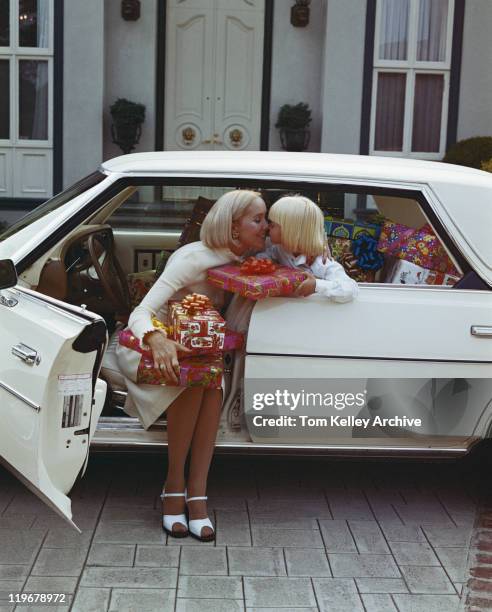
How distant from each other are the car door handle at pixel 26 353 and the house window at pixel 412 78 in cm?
871

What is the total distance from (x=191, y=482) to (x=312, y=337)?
0.83 meters

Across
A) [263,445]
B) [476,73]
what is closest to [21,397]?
[263,445]

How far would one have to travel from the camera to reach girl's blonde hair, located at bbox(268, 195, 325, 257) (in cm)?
438

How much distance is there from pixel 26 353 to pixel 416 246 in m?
1.94

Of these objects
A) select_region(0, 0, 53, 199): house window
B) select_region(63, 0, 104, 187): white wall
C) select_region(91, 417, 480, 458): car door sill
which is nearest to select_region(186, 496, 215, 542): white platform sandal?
select_region(91, 417, 480, 458): car door sill

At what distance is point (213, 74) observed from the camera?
39.5ft

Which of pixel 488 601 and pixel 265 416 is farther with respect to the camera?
pixel 265 416

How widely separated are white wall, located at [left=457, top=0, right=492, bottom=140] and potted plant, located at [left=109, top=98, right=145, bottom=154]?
155 inches

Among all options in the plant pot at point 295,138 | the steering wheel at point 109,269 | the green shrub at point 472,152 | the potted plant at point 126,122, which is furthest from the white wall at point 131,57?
the steering wheel at point 109,269

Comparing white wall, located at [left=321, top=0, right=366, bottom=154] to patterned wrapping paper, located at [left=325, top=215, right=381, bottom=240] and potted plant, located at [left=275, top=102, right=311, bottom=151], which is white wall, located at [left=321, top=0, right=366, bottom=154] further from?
patterned wrapping paper, located at [left=325, top=215, right=381, bottom=240]

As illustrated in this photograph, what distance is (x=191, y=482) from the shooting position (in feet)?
14.0

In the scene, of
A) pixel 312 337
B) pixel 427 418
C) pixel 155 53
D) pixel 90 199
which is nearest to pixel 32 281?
pixel 90 199

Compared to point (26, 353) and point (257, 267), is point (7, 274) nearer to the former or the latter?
point (26, 353)

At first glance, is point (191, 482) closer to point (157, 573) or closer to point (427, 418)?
point (157, 573)
